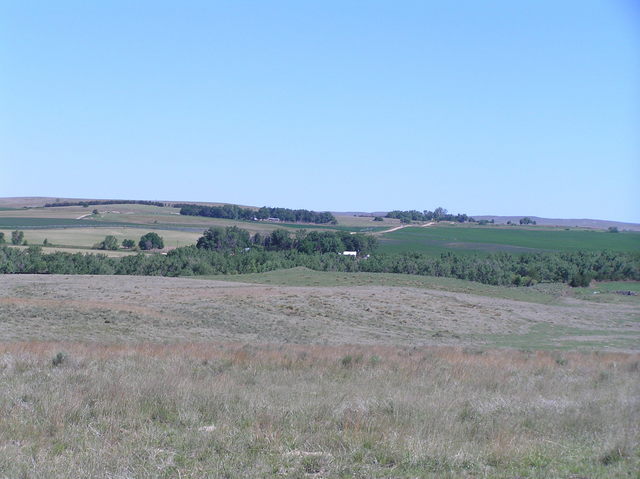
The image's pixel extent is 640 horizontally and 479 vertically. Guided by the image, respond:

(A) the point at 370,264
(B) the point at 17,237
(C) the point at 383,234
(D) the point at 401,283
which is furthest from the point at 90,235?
(D) the point at 401,283

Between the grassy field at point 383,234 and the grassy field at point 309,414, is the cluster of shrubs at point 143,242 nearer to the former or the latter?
the grassy field at point 383,234

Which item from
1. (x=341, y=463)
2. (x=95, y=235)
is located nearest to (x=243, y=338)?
(x=341, y=463)

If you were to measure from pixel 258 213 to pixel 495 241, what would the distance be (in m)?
63.2

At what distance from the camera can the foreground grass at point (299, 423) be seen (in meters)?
6.50

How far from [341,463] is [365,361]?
27.6 ft

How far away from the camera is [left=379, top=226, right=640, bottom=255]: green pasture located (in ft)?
327

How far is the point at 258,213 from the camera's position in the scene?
160 metres

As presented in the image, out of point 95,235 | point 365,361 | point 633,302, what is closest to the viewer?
point 365,361

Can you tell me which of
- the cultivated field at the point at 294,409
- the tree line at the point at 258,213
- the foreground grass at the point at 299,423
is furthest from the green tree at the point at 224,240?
the foreground grass at the point at 299,423

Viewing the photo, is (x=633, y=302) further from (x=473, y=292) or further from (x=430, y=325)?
(x=430, y=325)

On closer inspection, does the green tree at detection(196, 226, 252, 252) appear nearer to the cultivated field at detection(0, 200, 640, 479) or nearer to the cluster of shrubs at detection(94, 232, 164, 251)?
the cluster of shrubs at detection(94, 232, 164, 251)

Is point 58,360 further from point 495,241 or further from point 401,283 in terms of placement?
point 495,241

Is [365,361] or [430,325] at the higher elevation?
[365,361]

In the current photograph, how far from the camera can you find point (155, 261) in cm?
7856
